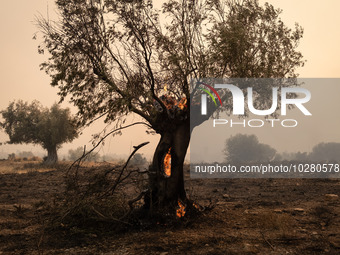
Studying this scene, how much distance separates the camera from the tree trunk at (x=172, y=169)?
12.3 meters

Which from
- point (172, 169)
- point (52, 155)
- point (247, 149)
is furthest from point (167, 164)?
point (247, 149)

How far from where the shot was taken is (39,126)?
4306 cm

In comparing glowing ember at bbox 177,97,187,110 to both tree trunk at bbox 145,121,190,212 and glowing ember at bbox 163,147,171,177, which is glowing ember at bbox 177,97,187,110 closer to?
tree trunk at bbox 145,121,190,212

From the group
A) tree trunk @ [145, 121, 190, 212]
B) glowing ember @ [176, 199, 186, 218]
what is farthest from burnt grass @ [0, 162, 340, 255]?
tree trunk @ [145, 121, 190, 212]

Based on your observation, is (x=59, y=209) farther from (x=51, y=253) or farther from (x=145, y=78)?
(x=145, y=78)

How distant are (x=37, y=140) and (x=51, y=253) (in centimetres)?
3673

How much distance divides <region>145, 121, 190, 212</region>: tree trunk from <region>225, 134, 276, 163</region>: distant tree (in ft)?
151

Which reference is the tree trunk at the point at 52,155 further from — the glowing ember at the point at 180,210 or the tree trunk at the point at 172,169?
the glowing ember at the point at 180,210

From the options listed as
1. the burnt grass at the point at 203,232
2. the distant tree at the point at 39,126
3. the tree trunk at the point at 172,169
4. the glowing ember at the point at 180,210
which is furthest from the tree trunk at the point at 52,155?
the glowing ember at the point at 180,210

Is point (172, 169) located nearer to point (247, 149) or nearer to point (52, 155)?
point (52, 155)

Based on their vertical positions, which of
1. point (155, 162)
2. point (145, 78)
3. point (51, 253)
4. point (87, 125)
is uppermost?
point (145, 78)

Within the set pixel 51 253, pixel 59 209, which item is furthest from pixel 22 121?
pixel 51 253

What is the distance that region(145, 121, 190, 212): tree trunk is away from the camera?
40.4ft

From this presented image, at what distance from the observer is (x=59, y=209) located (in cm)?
1264
